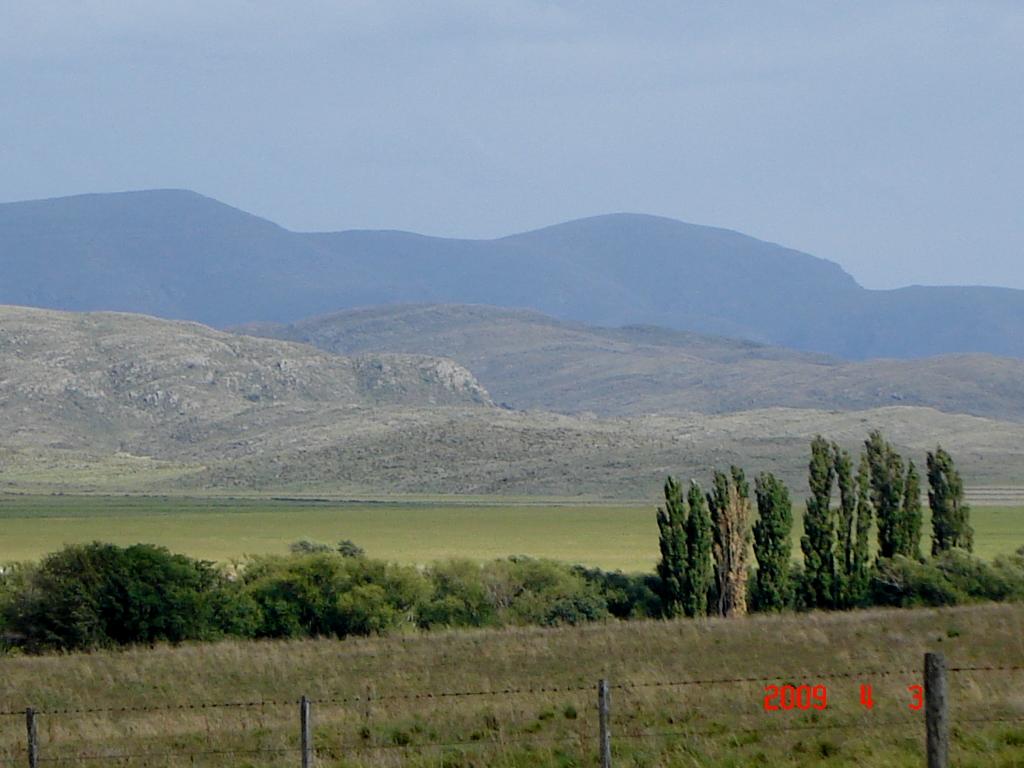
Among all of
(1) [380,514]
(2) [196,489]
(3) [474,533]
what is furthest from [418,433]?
(3) [474,533]

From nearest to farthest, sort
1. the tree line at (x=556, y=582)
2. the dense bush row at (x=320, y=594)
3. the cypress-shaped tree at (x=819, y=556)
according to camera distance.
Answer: the dense bush row at (x=320, y=594)
the tree line at (x=556, y=582)
the cypress-shaped tree at (x=819, y=556)

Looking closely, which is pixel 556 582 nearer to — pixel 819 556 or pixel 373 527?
pixel 819 556

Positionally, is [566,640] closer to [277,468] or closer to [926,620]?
[926,620]

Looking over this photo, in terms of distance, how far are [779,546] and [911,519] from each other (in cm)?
574

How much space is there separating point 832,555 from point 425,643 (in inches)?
752

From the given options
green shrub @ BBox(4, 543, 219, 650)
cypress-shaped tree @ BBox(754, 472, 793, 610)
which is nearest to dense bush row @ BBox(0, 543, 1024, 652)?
green shrub @ BBox(4, 543, 219, 650)

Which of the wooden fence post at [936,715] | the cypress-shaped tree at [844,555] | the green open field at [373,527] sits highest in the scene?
the wooden fence post at [936,715]

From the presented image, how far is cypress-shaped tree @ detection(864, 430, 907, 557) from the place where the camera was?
55.5m

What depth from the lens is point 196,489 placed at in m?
170

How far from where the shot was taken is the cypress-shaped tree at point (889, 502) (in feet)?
182
